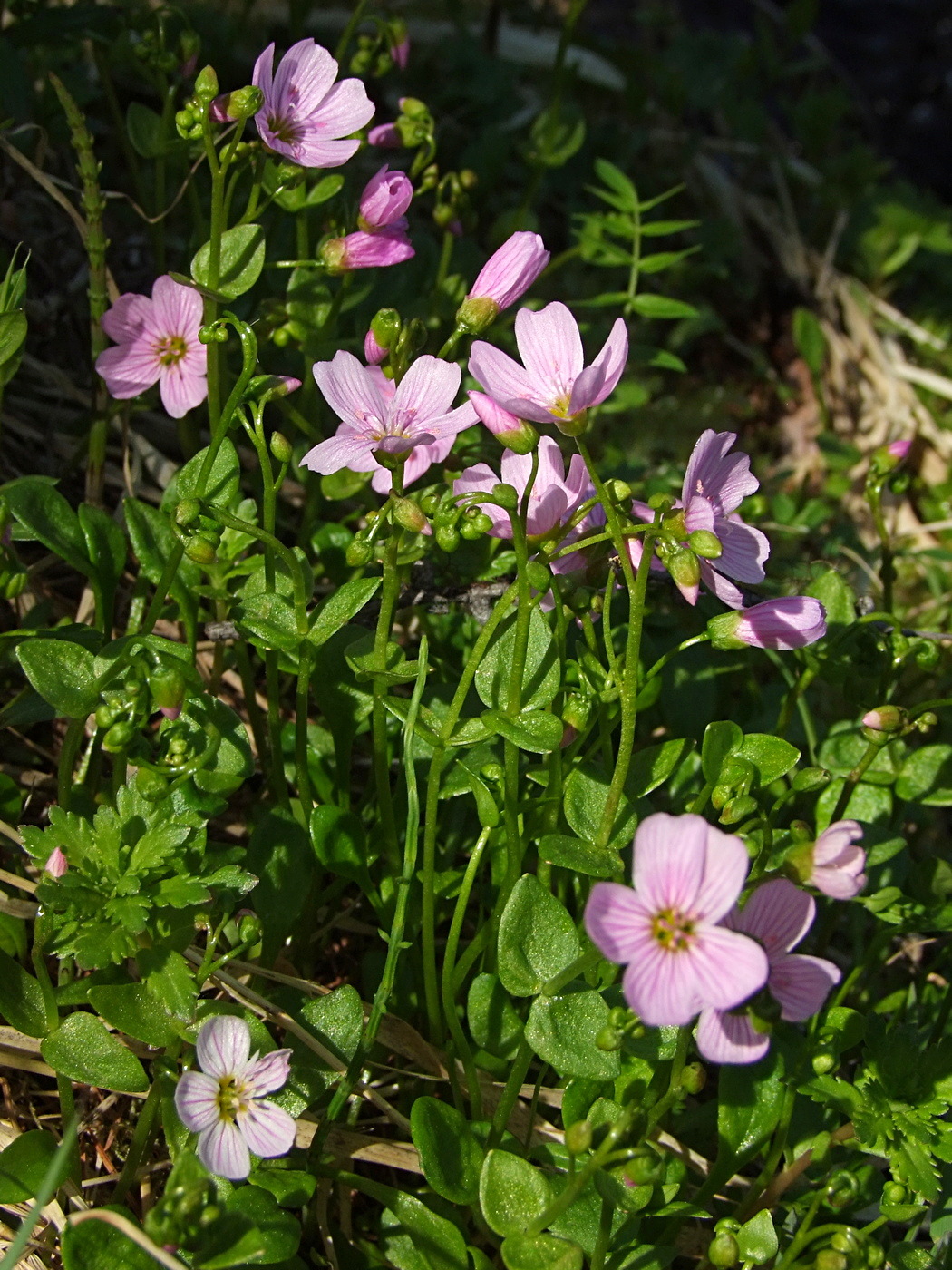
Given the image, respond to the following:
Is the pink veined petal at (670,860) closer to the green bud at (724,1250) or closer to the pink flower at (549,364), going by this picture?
the green bud at (724,1250)

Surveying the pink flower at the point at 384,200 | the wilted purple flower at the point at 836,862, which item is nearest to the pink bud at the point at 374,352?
the pink flower at the point at 384,200

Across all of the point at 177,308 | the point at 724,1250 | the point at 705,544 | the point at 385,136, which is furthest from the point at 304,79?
the point at 724,1250

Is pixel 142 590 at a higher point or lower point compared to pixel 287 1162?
higher

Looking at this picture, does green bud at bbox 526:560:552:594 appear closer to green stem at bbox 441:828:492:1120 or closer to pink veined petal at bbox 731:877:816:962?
green stem at bbox 441:828:492:1120

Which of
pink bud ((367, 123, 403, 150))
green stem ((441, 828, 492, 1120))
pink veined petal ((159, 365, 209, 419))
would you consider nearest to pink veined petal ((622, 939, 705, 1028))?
green stem ((441, 828, 492, 1120))

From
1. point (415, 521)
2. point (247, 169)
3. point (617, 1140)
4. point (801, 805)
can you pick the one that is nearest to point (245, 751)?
point (415, 521)

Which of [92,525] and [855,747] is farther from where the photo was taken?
[855,747]

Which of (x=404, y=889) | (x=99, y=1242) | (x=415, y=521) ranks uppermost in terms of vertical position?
(x=415, y=521)

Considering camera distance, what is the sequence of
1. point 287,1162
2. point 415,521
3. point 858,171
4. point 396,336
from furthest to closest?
point 858,171 → point 396,336 → point 287,1162 → point 415,521

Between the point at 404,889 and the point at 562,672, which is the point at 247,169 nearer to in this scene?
the point at 562,672
